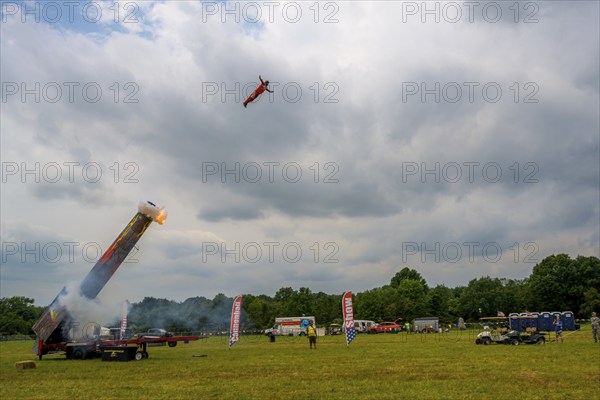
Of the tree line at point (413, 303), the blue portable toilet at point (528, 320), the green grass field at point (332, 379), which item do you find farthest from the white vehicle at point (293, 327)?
the green grass field at point (332, 379)

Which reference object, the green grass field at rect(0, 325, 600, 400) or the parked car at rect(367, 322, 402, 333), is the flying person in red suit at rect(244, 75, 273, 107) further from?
the parked car at rect(367, 322, 402, 333)

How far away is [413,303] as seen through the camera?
98.6 m

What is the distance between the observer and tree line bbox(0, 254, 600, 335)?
79.8 meters

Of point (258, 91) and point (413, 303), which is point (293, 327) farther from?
point (258, 91)

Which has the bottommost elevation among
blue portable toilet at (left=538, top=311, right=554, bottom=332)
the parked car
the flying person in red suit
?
the parked car

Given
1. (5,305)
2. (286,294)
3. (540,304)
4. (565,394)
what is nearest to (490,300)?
(540,304)

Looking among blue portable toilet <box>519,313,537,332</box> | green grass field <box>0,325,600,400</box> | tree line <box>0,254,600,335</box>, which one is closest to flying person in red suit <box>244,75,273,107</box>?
green grass field <box>0,325,600,400</box>

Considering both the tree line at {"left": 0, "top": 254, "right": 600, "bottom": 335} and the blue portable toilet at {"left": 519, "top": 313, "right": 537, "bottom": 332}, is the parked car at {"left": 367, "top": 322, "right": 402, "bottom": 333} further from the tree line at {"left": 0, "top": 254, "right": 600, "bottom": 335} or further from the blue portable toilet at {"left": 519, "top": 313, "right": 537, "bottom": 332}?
the blue portable toilet at {"left": 519, "top": 313, "right": 537, "bottom": 332}

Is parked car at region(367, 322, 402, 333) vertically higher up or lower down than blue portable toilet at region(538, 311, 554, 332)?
lower down

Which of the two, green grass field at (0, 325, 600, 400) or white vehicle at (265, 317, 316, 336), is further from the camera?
white vehicle at (265, 317, 316, 336)

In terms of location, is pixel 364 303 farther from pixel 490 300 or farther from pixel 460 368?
pixel 460 368

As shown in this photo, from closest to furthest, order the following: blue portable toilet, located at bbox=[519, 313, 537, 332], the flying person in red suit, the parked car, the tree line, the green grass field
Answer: the green grass field
the flying person in red suit
blue portable toilet, located at bbox=[519, 313, 537, 332]
the parked car
the tree line

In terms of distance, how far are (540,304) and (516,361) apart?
81641 mm

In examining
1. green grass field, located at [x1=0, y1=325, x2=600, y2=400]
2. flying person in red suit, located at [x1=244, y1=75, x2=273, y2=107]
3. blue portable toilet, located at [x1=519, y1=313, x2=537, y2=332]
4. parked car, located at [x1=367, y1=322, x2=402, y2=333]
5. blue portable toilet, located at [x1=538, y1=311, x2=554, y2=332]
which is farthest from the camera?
parked car, located at [x1=367, y1=322, x2=402, y2=333]
